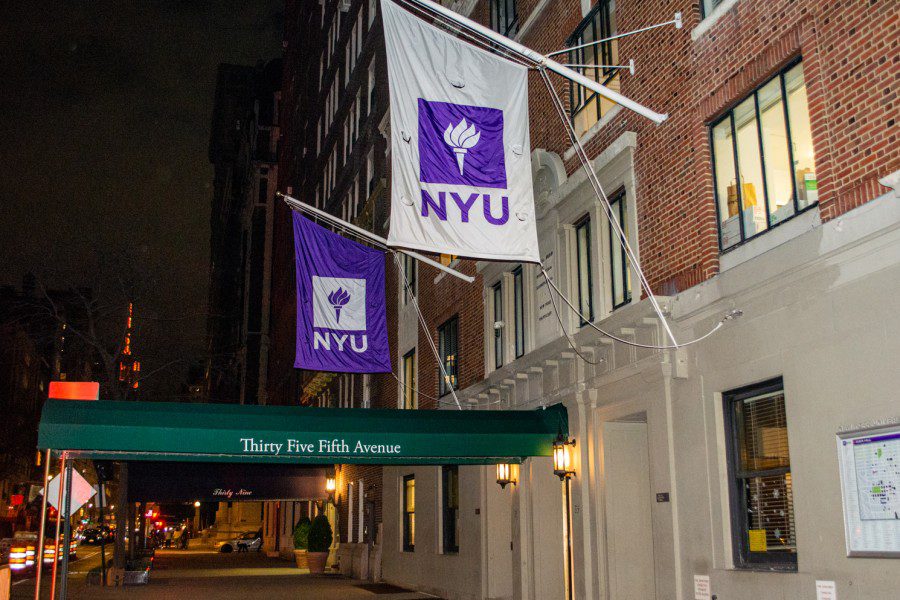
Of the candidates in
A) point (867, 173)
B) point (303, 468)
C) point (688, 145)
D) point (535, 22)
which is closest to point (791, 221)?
point (867, 173)

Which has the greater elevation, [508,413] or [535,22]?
[535,22]

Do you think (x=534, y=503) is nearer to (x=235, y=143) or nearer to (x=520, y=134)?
(x=520, y=134)

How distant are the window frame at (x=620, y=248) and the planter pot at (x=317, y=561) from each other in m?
22.8

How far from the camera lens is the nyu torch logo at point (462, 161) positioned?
448 inches

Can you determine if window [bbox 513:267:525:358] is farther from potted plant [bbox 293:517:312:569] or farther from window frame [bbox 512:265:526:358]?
potted plant [bbox 293:517:312:569]

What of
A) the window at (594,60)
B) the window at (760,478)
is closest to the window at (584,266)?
the window at (594,60)

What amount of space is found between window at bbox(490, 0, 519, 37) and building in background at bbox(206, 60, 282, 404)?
35.5m

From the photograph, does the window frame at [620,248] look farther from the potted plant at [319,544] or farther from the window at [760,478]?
the potted plant at [319,544]

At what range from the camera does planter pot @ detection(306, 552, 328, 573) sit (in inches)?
1344

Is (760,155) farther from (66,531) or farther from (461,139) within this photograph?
(66,531)

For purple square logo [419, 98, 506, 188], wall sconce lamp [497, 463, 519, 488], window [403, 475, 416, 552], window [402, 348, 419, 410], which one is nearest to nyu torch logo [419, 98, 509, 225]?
purple square logo [419, 98, 506, 188]

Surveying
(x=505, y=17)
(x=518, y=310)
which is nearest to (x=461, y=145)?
(x=518, y=310)

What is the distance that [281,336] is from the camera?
61.9 metres

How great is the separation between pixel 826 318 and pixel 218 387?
11504 cm
